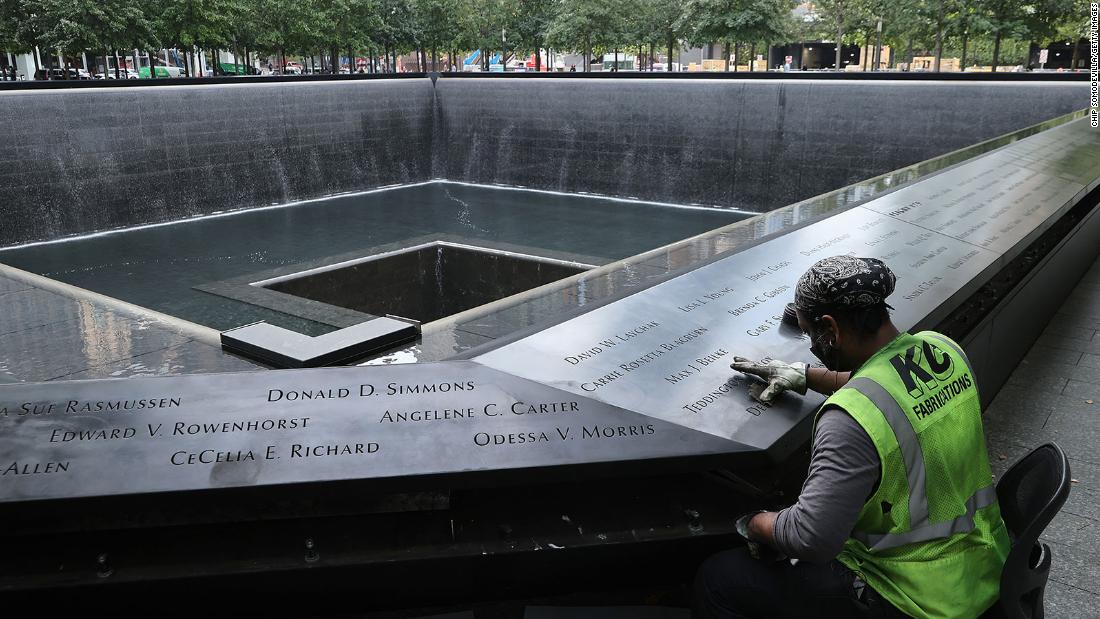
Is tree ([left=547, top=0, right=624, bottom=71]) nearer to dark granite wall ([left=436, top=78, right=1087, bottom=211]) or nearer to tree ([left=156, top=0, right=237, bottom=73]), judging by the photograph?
tree ([left=156, top=0, right=237, bottom=73])

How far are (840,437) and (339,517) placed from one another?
123cm

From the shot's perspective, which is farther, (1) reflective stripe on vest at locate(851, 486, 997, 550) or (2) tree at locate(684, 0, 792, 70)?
(2) tree at locate(684, 0, 792, 70)

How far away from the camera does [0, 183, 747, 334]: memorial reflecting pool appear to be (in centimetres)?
880

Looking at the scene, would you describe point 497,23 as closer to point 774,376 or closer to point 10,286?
point 10,286

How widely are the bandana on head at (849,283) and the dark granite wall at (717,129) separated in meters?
11.6

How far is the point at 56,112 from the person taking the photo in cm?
1205

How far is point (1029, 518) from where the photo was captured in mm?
1881

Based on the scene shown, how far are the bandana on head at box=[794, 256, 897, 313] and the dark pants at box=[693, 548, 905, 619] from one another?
0.57m

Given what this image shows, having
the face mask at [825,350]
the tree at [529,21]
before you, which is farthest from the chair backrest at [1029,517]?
the tree at [529,21]

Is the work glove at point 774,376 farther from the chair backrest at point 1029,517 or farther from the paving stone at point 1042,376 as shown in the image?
the paving stone at point 1042,376

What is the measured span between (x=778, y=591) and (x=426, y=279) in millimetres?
7893

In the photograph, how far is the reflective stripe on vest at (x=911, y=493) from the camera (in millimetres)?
1781

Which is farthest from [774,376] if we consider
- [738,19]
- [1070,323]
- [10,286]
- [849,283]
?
[738,19]

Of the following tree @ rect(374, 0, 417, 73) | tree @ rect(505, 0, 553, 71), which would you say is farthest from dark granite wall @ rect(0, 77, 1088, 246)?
tree @ rect(505, 0, 553, 71)
